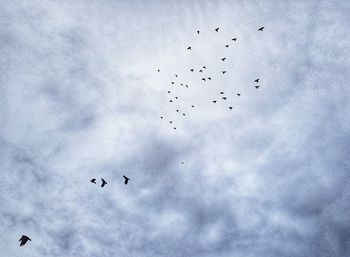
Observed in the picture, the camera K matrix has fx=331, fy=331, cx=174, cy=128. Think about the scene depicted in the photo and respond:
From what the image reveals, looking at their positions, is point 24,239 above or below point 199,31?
below

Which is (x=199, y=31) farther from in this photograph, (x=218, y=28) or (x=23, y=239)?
(x=23, y=239)

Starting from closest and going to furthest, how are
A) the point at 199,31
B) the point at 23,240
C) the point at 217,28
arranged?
1. the point at 23,240
2. the point at 217,28
3. the point at 199,31

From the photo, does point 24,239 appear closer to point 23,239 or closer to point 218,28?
point 23,239

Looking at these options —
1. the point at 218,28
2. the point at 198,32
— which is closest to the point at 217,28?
the point at 218,28

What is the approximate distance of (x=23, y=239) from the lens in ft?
80.8

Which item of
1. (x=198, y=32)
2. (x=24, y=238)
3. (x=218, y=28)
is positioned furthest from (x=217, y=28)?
(x=24, y=238)

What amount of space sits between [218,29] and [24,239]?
27.3 meters

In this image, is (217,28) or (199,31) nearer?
(217,28)

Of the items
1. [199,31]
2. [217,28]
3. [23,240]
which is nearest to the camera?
→ [23,240]

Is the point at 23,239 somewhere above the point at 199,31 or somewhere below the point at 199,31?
below

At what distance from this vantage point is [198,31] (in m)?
37.7

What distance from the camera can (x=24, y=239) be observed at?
24.6 m

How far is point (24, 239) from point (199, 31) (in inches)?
1082

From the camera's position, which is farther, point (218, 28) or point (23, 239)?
point (218, 28)
